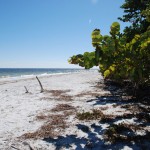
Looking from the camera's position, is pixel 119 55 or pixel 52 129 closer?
pixel 119 55

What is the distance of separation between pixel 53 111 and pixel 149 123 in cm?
647

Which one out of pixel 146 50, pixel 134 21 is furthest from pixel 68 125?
pixel 134 21

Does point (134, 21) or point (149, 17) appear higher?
point (134, 21)

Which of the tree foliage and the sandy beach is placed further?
the sandy beach

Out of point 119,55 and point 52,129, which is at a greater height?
point 119,55

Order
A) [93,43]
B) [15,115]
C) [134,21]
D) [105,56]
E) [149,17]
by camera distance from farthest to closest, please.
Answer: [134,21]
[15,115]
[149,17]
[105,56]
[93,43]

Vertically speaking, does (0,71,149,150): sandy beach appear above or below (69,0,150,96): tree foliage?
below

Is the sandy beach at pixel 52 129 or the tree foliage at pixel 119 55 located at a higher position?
the tree foliage at pixel 119 55

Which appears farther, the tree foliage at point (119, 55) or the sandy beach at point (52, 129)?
the sandy beach at point (52, 129)

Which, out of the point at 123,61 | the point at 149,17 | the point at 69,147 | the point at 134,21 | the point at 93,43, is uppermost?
the point at 134,21

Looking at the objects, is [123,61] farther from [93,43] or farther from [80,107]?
[80,107]

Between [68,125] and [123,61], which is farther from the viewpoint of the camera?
[68,125]

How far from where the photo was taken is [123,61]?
6789 millimetres

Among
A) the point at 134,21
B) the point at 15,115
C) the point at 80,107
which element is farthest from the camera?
the point at 134,21
